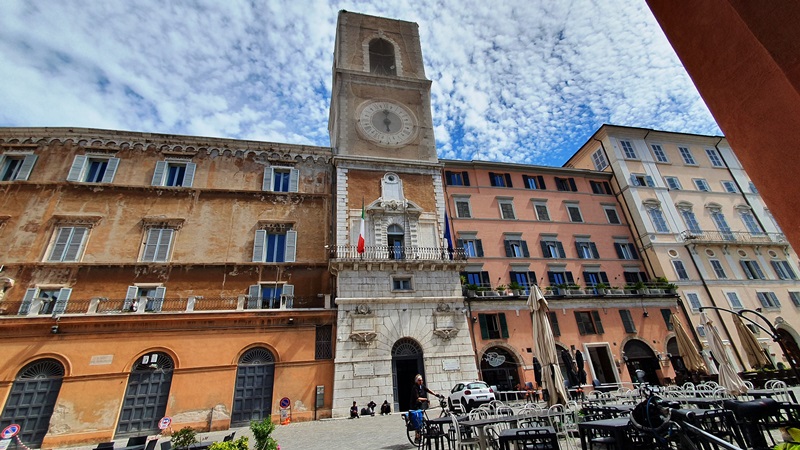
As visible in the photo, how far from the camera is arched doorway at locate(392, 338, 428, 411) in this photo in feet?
56.0

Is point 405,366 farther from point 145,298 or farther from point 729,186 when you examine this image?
point 729,186

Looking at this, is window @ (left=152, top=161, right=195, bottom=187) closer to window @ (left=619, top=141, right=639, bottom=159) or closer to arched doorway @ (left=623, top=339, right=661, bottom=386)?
arched doorway @ (left=623, top=339, right=661, bottom=386)

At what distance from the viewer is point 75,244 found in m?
17.4

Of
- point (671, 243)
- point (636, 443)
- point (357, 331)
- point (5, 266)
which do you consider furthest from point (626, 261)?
point (5, 266)

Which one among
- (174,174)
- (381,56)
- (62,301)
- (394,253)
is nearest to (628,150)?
(381,56)

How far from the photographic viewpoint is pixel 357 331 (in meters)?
17.3

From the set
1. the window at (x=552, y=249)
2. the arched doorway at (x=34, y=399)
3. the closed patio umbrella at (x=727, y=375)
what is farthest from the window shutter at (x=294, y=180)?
the closed patio umbrella at (x=727, y=375)

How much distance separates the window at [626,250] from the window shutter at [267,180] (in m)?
23.4

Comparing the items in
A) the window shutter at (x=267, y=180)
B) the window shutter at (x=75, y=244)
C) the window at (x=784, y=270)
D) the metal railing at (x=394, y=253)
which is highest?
the window shutter at (x=267, y=180)

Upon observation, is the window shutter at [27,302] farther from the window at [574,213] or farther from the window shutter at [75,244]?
the window at [574,213]

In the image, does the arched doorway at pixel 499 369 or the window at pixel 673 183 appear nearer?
the arched doorway at pixel 499 369

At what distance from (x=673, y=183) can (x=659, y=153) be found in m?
2.84

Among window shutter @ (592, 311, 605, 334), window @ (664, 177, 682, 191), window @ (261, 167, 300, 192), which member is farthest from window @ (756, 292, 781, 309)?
window @ (261, 167, 300, 192)

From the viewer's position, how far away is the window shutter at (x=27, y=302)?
15383mm
